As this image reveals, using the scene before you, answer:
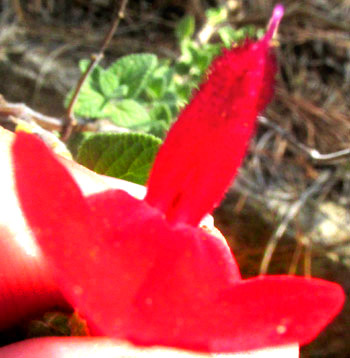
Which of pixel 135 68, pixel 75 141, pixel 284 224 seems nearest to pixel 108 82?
pixel 135 68

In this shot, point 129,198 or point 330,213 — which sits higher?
point 129,198

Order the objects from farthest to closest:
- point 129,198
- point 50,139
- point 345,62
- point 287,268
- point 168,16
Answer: point 345,62
point 168,16
point 287,268
point 50,139
point 129,198

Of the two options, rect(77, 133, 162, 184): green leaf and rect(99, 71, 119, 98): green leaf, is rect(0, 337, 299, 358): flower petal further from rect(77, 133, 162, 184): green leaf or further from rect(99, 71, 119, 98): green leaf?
rect(99, 71, 119, 98): green leaf

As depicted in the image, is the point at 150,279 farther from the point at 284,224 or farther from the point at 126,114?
the point at 284,224

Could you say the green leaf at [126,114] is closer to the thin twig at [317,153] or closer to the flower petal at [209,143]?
the thin twig at [317,153]

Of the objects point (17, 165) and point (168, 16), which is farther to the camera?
point (168, 16)

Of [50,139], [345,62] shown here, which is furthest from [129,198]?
[345,62]

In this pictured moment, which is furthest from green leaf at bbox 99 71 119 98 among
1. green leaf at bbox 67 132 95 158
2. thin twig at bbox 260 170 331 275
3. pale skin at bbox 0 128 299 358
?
thin twig at bbox 260 170 331 275

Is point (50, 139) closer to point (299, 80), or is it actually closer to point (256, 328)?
point (256, 328)
